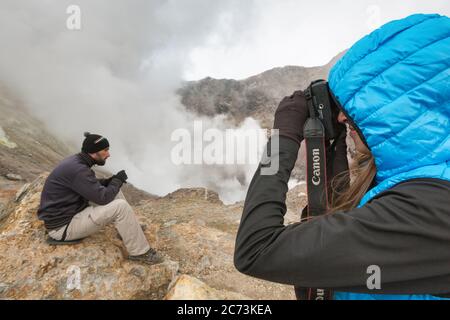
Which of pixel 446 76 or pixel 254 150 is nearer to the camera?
→ pixel 446 76

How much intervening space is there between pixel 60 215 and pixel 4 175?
30.3 ft

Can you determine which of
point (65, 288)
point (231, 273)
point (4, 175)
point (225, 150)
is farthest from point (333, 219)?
point (225, 150)

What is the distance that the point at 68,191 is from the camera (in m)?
5.41

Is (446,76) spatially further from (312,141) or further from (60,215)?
(60,215)

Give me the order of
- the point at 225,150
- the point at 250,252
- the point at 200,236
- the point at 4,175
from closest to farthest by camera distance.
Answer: the point at 250,252, the point at 200,236, the point at 4,175, the point at 225,150

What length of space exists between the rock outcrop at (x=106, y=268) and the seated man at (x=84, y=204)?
0.37 meters

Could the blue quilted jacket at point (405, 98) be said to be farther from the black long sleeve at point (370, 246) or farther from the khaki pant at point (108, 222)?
the khaki pant at point (108, 222)

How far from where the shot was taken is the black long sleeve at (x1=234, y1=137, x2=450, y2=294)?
102cm

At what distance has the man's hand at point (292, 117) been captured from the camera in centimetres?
141

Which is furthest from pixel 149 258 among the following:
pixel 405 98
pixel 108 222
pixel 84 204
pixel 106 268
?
pixel 405 98

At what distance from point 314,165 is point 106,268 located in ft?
17.0

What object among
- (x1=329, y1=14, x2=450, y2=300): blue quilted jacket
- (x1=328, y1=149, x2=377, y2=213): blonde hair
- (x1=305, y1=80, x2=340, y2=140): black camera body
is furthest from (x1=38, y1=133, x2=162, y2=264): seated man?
(x1=329, y1=14, x2=450, y2=300): blue quilted jacket

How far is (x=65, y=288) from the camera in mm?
4992

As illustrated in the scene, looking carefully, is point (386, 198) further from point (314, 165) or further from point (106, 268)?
point (106, 268)
